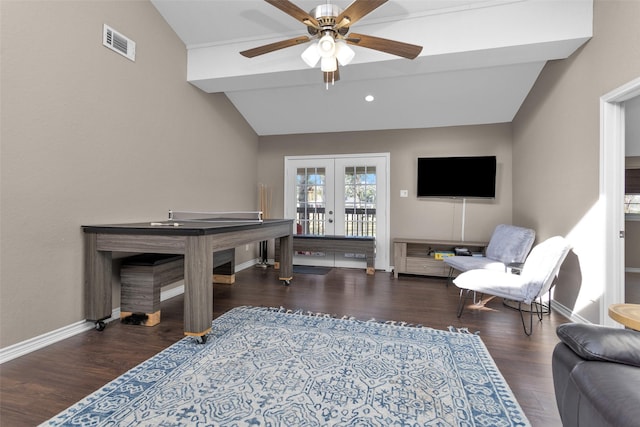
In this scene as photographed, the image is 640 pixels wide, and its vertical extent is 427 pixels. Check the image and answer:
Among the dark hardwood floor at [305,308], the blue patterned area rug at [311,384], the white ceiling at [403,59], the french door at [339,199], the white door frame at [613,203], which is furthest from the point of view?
the french door at [339,199]

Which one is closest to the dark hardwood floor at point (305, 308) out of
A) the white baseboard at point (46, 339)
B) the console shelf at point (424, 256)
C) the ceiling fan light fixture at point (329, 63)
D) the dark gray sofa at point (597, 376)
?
the white baseboard at point (46, 339)

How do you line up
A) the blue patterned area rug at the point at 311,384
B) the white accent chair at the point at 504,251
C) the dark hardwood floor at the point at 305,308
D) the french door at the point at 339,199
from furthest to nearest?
1. the french door at the point at 339,199
2. the white accent chair at the point at 504,251
3. the dark hardwood floor at the point at 305,308
4. the blue patterned area rug at the point at 311,384

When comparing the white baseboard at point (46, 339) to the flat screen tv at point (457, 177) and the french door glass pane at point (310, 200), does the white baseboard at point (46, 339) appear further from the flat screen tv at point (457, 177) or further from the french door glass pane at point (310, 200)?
the flat screen tv at point (457, 177)

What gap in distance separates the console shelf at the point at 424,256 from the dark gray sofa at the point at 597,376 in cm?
321

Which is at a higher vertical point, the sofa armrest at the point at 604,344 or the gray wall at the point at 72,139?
the gray wall at the point at 72,139

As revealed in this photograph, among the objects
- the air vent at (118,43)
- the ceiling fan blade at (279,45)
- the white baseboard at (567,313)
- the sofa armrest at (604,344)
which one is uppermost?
the air vent at (118,43)

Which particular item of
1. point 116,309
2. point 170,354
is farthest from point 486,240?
point 116,309

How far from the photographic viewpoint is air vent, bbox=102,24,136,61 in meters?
2.58

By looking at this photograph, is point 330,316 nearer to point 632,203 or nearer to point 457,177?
point 457,177

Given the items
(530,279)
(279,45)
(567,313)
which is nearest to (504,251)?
(567,313)

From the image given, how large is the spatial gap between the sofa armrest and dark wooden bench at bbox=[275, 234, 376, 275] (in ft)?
11.5

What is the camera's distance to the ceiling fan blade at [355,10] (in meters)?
1.87

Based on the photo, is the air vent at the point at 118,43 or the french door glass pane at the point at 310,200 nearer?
the air vent at the point at 118,43

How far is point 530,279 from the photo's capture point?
2516 millimetres
